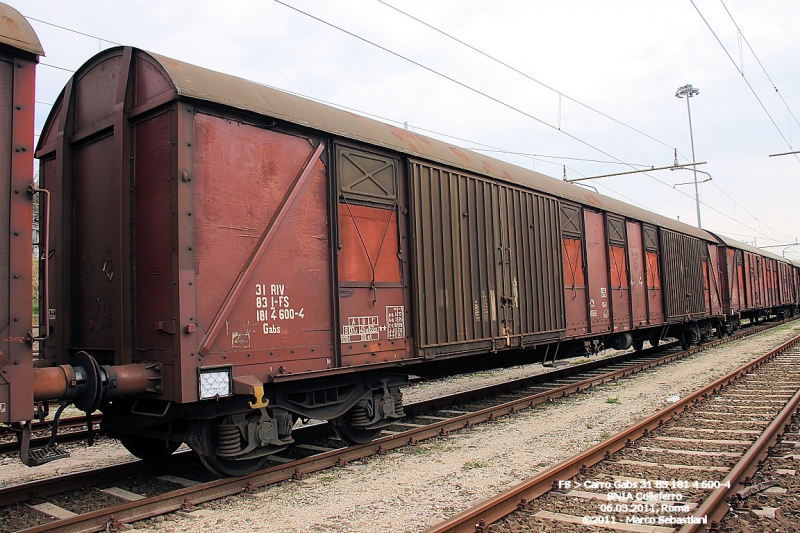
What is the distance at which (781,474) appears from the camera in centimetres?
552

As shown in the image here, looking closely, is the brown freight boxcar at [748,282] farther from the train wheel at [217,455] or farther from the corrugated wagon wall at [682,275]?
the train wheel at [217,455]

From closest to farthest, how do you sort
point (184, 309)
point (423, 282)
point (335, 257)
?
point (184, 309) → point (335, 257) → point (423, 282)

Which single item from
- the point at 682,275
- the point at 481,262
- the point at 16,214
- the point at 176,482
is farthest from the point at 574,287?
the point at 16,214

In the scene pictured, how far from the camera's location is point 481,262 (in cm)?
841

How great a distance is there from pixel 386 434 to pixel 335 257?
8.93 ft

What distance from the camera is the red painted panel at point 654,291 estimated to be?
1495 cm

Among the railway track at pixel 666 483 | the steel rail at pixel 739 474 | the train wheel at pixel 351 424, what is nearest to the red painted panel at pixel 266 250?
the train wheel at pixel 351 424

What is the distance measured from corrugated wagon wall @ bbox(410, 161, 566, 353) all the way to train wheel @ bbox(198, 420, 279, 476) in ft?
8.47

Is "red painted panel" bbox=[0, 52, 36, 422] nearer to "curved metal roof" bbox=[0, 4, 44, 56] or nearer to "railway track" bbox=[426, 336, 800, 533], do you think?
"curved metal roof" bbox=[0, 4, 44, 56]

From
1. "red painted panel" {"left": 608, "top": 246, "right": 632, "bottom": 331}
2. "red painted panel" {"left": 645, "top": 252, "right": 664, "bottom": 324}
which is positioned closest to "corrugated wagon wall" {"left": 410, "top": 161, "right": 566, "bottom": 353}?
"red painted panel" {"left": 608, "top": 246, "right": 632, "bottom": 331}

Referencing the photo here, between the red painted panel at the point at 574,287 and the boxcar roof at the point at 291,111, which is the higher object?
the boxcar roof at the point at 291,111

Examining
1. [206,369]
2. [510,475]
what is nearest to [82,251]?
[206,369]

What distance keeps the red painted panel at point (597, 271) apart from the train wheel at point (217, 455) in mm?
8069

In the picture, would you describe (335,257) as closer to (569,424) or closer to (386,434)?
(386,434)
